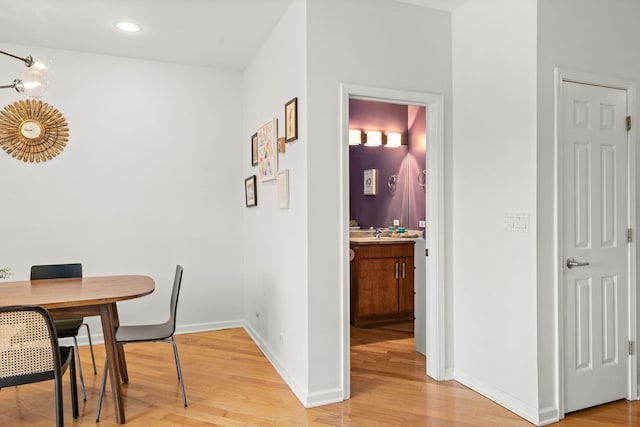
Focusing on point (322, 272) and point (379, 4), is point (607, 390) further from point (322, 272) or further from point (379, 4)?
point (379, 4)

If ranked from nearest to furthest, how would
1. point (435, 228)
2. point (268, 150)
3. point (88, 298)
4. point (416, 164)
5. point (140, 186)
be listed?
point (88, 298)
point (435, 228)
point (268, 150)
point (140, 186)
point (416, 164)

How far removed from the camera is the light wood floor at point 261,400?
8.11 ft

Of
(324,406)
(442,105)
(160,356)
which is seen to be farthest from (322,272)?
(160,356)

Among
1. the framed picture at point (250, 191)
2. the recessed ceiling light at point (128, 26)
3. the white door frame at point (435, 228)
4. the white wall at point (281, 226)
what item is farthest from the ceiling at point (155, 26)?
the framed picture at point (250, 191)

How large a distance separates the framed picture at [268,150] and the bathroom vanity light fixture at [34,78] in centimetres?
149

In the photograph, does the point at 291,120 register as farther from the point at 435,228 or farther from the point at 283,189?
the point at 435,228

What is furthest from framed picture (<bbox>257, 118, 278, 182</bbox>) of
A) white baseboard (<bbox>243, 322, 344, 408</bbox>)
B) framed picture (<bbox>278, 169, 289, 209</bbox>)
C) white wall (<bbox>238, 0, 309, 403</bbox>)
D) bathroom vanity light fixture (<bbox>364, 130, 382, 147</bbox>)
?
bathroom vanity light fixture (<bbox>364, 130, 382, 147</bbox>)

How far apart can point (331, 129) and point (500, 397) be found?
1.99m

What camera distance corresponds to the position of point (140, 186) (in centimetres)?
407

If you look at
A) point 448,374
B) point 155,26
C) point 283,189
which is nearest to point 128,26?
point 155,26

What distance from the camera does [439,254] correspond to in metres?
3.03

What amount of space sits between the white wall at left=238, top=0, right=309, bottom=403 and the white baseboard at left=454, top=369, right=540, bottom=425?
1.14 meters

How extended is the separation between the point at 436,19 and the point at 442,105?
0.62 meters

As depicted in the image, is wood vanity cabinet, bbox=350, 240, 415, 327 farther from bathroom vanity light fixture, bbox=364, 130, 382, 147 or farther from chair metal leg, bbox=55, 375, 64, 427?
chair metal leg, bbox=55, 375, 64, 427
